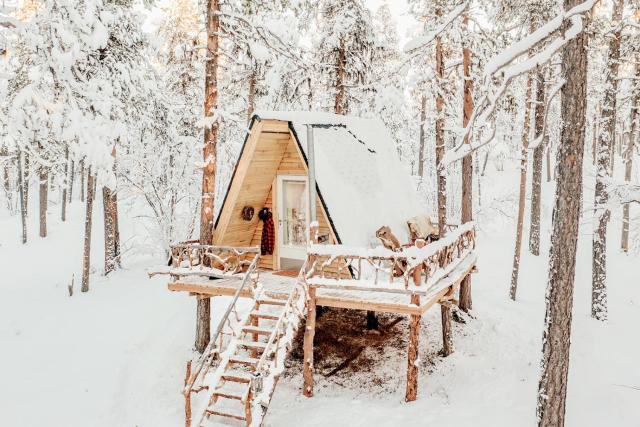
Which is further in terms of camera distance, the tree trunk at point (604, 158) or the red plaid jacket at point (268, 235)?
the tree trunk at point (604, 158)

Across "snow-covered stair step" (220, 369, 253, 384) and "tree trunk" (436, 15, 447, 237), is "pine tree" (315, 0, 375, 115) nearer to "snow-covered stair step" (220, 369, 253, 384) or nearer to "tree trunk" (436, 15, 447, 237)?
"tree trunk" (436, 15, 447, 237)

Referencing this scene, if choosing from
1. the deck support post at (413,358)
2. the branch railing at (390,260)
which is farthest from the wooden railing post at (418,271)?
the deck support post at (413,358)

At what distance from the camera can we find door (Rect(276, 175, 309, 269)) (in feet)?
47.1

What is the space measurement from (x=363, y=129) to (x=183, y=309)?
30.7ft

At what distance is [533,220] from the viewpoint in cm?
2594

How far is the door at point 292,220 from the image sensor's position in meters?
14.4

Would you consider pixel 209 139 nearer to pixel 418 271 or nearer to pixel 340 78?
pixel 418 271

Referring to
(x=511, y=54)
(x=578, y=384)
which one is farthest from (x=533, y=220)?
(x=511, y=54)

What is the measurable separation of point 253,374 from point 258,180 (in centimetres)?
609

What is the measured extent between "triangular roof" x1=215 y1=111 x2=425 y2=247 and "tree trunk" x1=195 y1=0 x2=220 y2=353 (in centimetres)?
147

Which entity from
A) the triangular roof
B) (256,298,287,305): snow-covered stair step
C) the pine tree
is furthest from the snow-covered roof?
the pine tree

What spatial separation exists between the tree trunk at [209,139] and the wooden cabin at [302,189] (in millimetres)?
392

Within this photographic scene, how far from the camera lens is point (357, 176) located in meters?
14.5

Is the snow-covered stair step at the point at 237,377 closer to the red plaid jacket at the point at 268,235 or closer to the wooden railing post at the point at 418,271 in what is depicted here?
the wooden railing post at the point at 418,271
